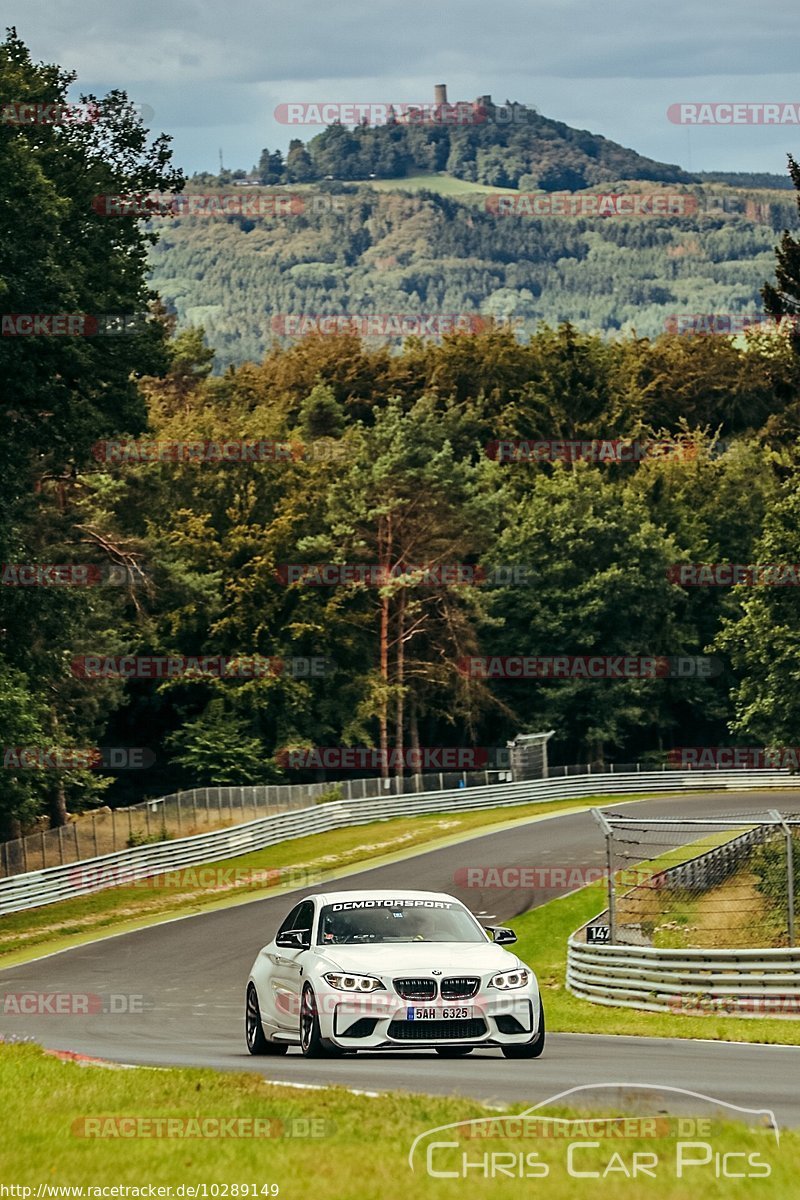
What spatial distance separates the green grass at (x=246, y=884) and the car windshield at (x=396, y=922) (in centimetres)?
2209

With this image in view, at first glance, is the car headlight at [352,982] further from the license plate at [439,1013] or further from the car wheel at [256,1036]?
the car wheel at [256,1036]

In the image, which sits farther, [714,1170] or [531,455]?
[531,455]

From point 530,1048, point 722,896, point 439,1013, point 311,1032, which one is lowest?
point 722,896

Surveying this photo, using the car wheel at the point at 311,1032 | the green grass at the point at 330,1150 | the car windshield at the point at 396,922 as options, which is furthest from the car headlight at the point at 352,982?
the green grass at the point at 330,1150

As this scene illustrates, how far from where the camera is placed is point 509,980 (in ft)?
49.2

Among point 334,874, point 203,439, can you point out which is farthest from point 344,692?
point 334,874

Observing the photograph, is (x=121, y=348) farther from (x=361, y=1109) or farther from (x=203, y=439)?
(x=203, y=439)

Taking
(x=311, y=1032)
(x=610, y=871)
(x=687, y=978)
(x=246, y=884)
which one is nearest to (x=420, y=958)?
(x=311, y=1032)

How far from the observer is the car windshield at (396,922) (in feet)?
52.4

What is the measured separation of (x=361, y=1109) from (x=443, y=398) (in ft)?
323

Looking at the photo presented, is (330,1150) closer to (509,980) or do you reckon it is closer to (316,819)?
(509,980)

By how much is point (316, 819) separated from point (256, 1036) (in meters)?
46.1

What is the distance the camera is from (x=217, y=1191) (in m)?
8.27

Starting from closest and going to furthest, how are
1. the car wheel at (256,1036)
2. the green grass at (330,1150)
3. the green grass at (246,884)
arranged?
the green grass at (330,1150) < the car wheel at (256,1036) < the green grass at (246,884)
